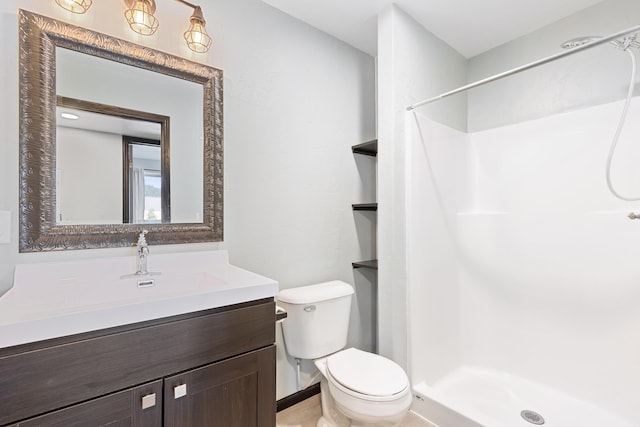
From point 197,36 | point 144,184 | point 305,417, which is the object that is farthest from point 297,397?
point 197,36

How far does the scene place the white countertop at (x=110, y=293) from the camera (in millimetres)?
771

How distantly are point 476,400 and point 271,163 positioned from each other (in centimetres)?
182

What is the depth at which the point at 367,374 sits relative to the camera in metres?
1.49

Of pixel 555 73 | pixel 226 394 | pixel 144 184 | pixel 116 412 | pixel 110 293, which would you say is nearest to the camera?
pixel 116 412

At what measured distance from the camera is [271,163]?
1.75m

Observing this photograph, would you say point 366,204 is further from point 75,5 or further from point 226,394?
point 75,5

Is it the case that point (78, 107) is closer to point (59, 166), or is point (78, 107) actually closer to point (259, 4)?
point (59, 166)

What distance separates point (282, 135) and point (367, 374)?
1.33 meters

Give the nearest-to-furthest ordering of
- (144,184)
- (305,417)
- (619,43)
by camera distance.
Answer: (144,184) < (619,43) < (305,417)

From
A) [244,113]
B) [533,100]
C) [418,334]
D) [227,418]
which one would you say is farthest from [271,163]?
[533,100]

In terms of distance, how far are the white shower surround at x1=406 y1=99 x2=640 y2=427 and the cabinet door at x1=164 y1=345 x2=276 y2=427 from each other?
99 centimetres

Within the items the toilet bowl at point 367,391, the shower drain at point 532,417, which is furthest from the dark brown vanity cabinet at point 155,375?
the shower drain at point 532,417

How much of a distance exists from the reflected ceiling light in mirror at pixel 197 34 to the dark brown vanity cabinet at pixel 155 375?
3.97ft

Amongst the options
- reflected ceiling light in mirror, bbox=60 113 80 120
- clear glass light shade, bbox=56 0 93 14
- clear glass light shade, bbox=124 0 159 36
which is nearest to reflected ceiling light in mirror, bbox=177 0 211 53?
clear glass light shade, bbox=124 0 159 36
